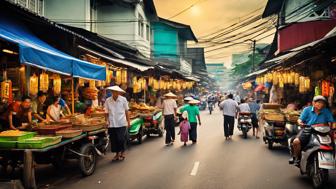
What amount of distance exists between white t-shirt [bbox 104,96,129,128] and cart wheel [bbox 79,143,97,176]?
140 centimetres

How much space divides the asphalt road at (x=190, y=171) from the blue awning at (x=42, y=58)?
101 inches

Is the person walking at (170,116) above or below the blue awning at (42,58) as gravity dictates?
below

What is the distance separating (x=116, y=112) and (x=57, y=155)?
101 inches

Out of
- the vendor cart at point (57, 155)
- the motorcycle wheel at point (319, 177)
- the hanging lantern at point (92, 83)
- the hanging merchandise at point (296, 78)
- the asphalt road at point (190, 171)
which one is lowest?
the asphalt road at point (190, 171)

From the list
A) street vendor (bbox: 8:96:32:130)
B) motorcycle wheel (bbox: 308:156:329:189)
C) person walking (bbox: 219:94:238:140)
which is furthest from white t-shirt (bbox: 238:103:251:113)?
street vendor (bbox: 8:96:32:130)

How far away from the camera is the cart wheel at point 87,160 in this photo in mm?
7527

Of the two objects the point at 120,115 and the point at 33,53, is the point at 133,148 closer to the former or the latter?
the point at 120,115

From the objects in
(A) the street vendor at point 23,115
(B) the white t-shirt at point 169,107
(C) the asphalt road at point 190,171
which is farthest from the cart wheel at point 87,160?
(B) the white t-shirt at point 169,107

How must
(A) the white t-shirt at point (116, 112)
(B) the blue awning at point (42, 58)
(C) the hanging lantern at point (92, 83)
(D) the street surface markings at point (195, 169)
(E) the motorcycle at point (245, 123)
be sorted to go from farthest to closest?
(E) the motorcycle at point (245, 123)
(C) the hanging lantern at point (92, 83)
(A) the white t-shirt at point (116, 112)
(D) the street surface markings at point (195, 169)
(B) the blue awning at point (42, 58)

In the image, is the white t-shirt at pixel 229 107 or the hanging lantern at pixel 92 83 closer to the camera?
the hanging lantern at pixel 92 83

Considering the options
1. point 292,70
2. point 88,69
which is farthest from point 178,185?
point 292,70

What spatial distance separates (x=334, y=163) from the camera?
6199 millimetres

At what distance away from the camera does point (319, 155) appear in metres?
6.37

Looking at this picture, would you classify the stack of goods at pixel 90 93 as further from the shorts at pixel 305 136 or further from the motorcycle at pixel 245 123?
Answer: the shorts at pixel 305 136
